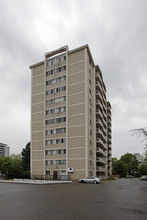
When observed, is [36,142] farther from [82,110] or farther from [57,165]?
[82,110]

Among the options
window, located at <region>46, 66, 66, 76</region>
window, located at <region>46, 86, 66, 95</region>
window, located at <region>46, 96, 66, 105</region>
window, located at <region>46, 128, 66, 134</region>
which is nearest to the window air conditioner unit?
window, located at <region>46, 128, 66, 134</region>

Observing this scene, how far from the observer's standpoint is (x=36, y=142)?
58.9 m

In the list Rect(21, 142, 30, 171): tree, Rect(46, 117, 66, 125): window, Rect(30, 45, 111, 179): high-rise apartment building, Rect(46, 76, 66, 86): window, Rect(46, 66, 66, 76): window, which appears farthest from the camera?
Rect(21, 142, 30, 171): tree

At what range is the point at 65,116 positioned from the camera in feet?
178

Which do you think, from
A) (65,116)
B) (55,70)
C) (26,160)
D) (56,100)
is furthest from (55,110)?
(26,160)

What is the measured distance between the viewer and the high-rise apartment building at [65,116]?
5178 cm

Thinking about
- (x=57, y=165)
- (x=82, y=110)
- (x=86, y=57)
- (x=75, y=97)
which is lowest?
(x=57, y=165)

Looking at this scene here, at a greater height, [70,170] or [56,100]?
[56,100]

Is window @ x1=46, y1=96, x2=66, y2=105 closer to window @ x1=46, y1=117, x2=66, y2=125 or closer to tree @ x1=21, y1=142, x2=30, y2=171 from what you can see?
window @ x1=46, y1=117, x2=66, y2=125

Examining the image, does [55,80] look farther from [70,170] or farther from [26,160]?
[26,160]

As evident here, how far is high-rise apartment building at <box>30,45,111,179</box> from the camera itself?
51781 mm

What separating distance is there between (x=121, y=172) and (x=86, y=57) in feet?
227

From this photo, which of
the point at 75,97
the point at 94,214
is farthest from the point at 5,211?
the point at 75,97

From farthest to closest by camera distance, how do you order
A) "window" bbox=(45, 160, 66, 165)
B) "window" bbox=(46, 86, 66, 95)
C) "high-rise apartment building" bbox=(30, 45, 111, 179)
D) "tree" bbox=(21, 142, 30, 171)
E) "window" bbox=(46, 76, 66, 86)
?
"tree" bbox=(21, 142, 30, 171)
"window" bbox=(46, 76, 66, 86)
"window" bbox=(46, 86, 66, 95)
"window" bbox=(45, 160, 66, 165)
"high-rise apartment building" bbox=(30, 45, 111, 179)
